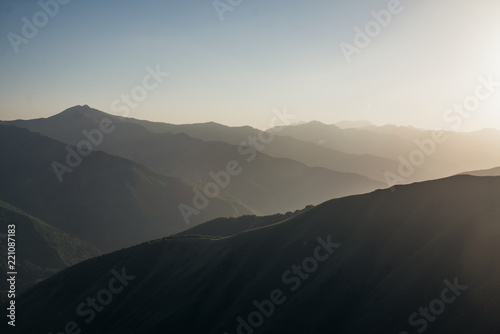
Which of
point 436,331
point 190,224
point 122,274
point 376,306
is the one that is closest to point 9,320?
point 122,274

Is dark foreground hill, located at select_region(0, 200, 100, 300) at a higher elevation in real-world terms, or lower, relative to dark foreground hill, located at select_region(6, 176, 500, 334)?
higher

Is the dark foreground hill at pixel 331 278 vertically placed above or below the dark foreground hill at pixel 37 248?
below

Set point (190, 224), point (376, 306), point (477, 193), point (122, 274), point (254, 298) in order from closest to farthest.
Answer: point (376, 306)
point (477, 193)
point (254, 298)
point (122, 274)
point (190, 224)

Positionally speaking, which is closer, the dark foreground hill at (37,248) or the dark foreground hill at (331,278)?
the dark foreground hill at (331,278)

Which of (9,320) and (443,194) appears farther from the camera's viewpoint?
(9,320)

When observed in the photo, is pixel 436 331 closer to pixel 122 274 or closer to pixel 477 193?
pixel 477 193

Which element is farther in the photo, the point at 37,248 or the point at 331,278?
the point at 37,248

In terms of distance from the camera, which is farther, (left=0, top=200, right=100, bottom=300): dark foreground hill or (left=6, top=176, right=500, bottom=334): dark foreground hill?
(left=0, top=200, right=100, bottom=300): dark foreground hill

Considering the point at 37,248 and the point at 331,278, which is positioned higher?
the point at 37,248
